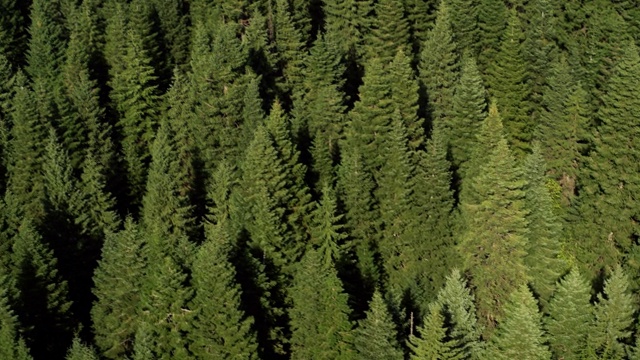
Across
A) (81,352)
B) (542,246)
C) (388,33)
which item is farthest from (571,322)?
(388,33)

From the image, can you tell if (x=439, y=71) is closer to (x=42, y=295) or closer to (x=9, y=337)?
(x=42, y=295)

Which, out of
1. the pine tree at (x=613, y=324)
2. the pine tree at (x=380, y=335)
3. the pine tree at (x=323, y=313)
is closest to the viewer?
the pine tree at (x=380, y=335)

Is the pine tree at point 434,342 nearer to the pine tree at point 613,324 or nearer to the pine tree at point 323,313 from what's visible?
the pine tree at point 323,313

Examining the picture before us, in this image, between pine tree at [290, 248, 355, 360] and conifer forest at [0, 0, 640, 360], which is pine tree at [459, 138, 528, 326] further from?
pine tree at [290, 248, 355, 360]

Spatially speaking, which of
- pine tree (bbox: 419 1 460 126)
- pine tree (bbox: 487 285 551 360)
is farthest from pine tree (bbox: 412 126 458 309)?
pine tree (bbox: 487 285 551 360)

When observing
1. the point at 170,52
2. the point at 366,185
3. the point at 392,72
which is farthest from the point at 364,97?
the point at 170,52

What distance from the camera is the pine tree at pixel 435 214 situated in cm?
7100

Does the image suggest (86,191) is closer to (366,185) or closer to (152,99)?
(152,99)

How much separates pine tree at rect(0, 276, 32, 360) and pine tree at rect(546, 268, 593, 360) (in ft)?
99.1

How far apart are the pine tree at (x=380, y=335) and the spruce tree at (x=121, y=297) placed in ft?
49.6

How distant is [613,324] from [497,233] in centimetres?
863

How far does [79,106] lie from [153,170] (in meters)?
13.9

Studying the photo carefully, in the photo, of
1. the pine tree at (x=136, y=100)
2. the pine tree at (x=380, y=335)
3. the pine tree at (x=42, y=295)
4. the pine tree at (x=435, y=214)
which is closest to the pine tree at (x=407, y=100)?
the pine tree at (x=435, y=214)

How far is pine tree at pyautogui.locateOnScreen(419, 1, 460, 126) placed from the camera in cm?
8244
